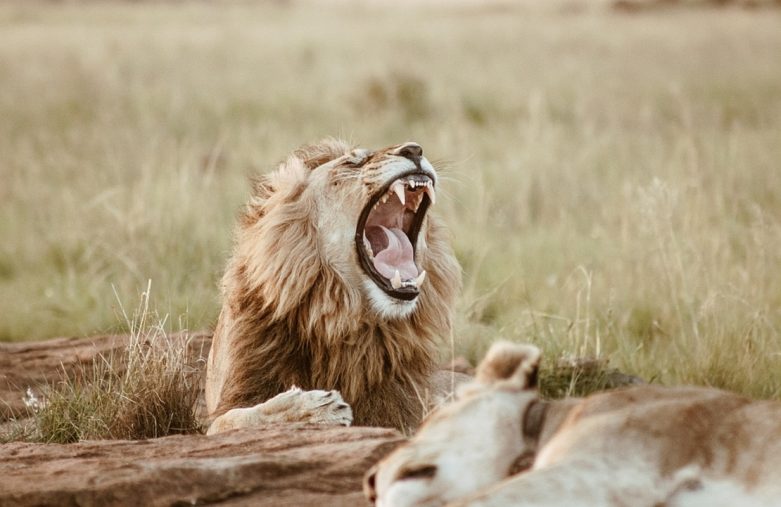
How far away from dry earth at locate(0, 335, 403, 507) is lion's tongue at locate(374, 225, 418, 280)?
48.7 inches

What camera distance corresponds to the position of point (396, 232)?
502cm

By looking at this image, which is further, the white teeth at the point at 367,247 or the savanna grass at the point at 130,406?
the white teeth at the point at 367,247

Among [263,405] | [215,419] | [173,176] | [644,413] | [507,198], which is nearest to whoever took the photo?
[644,413]

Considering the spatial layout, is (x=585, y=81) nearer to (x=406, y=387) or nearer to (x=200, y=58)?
(x=200, y=58)

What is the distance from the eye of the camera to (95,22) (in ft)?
100

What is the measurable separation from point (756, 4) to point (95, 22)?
17.0 meters

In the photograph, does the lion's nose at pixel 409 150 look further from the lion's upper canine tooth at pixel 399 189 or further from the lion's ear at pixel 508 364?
the lion's ear at pixel 508 364

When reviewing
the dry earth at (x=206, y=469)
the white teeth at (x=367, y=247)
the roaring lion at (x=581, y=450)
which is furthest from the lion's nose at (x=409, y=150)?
Result: the roaring lion at (x=581, y=450)

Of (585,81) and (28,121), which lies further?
(585,81)

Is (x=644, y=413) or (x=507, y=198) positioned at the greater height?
(x=644, y=413)

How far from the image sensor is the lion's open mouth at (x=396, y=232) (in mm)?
4750

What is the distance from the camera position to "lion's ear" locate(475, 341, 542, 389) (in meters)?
2.62

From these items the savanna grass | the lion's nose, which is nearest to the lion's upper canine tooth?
the lion's nose

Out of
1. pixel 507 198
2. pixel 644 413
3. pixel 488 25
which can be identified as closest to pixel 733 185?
pixel 507 198
